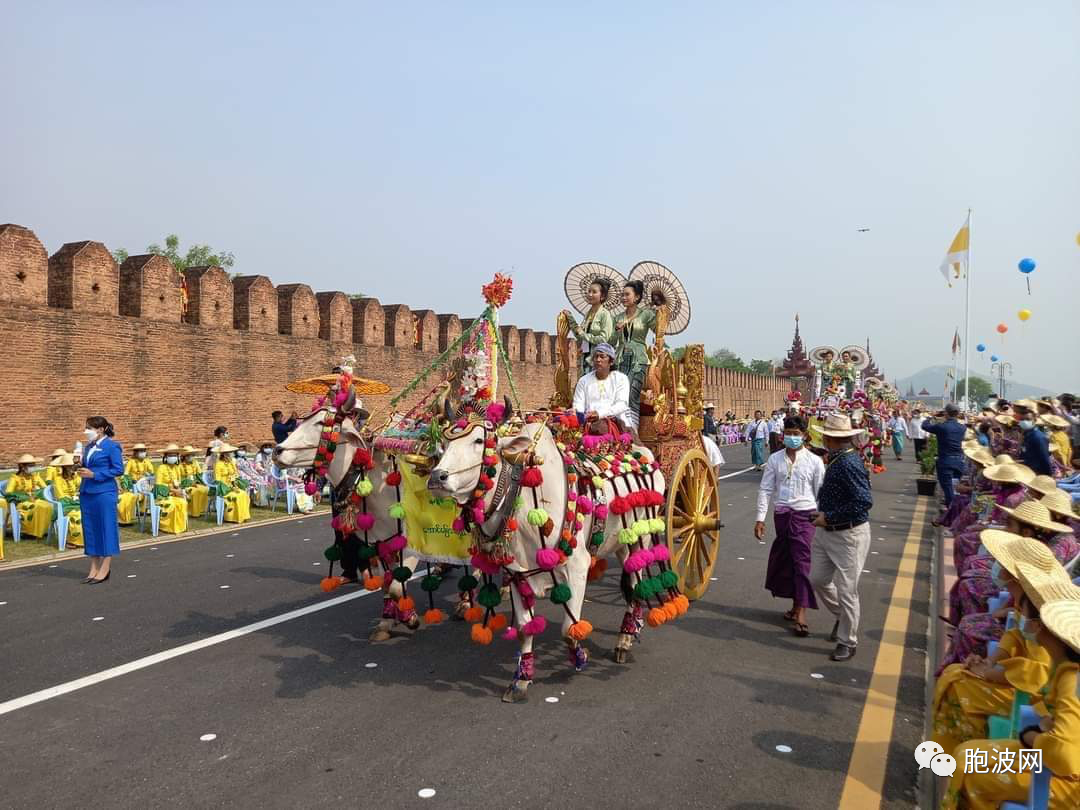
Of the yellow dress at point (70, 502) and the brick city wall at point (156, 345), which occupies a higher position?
the brick city wall at point (156, 345)

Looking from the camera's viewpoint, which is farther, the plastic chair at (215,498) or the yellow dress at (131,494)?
the plastic chair at (215,498)

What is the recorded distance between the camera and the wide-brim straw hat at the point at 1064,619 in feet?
7.77

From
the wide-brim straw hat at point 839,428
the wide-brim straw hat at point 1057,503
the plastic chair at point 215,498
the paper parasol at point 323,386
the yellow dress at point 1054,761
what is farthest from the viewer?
the plastic chair at point 215,498

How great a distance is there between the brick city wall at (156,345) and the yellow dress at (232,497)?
4.71 m

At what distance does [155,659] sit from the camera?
18.6 ft

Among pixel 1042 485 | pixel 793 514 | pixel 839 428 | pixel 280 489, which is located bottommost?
pixel 280 489

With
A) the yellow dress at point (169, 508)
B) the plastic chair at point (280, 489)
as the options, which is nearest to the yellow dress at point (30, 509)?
the yellow dress at point (169, 508)

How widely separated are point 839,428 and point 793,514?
1068 millimetres

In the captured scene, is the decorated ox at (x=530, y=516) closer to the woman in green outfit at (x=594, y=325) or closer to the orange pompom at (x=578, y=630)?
the orange pompom at (x=578, y=630)

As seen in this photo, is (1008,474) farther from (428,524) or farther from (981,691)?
(428,524)

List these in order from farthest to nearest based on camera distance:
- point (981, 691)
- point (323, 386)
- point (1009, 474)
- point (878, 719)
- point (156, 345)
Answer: point (156, 345), point (323, 386), point (1009, 474), point (878, 719), point (981, 691)

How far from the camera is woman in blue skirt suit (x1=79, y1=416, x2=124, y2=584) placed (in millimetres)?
8141

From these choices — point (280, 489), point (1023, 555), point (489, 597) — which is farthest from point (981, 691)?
point (280, 489)

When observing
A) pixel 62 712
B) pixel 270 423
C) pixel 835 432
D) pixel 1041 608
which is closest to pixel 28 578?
pixel 62 712
